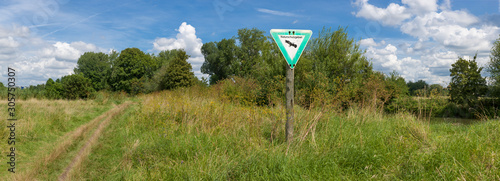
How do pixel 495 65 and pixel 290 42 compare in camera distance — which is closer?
pixel 290 42

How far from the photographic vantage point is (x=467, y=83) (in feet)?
108

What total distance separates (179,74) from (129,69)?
51.3 ft

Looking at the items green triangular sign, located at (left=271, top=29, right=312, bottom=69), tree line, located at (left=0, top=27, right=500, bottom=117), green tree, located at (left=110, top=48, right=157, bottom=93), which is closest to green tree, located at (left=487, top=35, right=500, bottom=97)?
tree line, located at (left=0, top=27, right=500, bottom=117)

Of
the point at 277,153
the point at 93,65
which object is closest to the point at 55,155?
the point at 277,153

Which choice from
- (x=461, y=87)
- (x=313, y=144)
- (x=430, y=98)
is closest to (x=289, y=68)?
(x=313, y=144)

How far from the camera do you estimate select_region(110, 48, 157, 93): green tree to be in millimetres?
45906

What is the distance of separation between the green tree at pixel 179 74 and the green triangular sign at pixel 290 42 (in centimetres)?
3166

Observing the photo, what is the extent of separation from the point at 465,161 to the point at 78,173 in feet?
22.5

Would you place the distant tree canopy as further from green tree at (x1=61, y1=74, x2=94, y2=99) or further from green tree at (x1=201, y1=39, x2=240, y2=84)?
green tree at (x1=61, y1=74, x2=94, y2=99)

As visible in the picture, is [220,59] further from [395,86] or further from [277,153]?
[277,153]

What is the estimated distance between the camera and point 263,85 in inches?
647

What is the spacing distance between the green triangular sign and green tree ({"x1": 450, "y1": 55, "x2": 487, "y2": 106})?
33.3 m

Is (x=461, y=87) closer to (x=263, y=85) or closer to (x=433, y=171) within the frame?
(x=263, y=85)

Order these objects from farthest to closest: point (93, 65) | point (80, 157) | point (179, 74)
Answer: point (93, 65) < point (179, 74) < point (80, 157)
